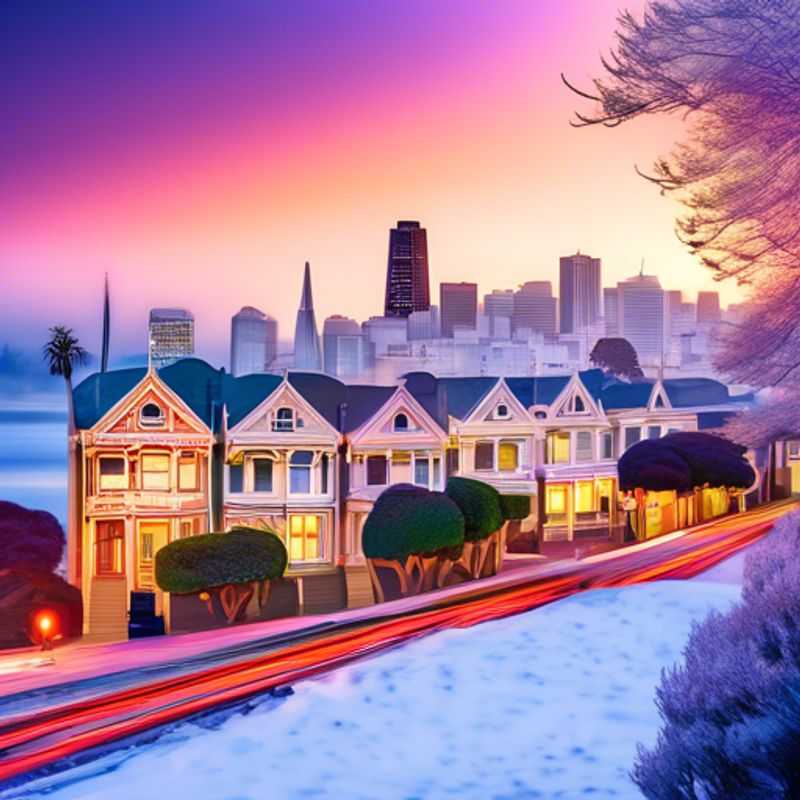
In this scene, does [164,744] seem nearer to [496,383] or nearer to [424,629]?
[424,629]

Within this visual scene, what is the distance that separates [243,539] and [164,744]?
36.0 inches

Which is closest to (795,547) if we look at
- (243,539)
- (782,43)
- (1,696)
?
(782,43)

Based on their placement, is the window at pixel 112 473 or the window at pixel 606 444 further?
the window at pixel 606 444

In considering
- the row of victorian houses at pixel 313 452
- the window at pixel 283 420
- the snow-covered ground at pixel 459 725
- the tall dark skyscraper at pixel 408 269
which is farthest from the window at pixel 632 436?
the window at pixel 283 420

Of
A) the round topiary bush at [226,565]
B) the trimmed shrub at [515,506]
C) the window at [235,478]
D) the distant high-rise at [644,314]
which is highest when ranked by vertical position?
the distant high-rise at [644,314]

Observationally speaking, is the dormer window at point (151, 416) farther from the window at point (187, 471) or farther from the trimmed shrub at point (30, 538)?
the trimmed shrub at point (30, 538)

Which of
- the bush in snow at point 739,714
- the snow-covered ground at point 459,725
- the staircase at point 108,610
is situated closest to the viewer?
the bush in snow at point 739,714

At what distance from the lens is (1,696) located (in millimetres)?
4613

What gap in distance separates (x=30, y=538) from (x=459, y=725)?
6.27 ft

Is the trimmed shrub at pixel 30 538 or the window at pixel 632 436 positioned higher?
the window at pixel 632 436

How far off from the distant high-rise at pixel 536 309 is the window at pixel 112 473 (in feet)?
6.32

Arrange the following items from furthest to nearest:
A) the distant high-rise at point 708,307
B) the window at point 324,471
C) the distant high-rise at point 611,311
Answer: the distant high-rise at point 708,307, the distant high-rise at point 611,311, the window at point 324,471

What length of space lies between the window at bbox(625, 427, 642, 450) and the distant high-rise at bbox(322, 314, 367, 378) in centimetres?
142

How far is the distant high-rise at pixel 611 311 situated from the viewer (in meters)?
5.61
